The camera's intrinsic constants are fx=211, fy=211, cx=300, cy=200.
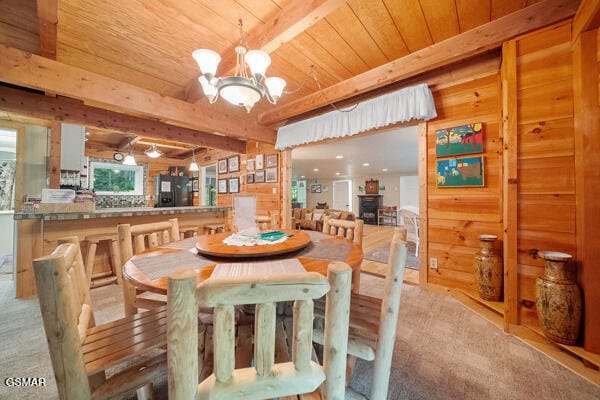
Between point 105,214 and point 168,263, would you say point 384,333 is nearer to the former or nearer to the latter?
point 168,263

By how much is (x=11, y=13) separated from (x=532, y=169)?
14.1 ft

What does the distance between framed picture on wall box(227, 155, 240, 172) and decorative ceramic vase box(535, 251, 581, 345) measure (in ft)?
16.0

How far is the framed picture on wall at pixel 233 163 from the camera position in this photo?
196 inches

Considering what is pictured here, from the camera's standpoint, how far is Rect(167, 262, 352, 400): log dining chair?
460 millimetres

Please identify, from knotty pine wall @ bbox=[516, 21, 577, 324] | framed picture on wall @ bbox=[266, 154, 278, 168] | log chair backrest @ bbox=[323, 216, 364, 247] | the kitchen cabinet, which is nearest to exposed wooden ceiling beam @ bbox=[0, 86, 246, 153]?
the kitchen cabinet

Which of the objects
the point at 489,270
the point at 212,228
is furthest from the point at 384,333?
the point at 212,228

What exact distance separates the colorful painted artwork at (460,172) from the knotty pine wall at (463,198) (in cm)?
6

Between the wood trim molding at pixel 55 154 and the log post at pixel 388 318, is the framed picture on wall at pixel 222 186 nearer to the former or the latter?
the wood trim molding at pixel 55 154

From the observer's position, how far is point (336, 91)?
8.71ft

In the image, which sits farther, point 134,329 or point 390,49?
point 390,49

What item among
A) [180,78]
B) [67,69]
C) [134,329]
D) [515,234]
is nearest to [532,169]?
[515,234]

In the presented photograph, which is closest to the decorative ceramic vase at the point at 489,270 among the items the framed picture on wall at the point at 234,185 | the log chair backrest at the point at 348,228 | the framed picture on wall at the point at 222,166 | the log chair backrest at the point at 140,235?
the log chair backrest at the point at 348,228

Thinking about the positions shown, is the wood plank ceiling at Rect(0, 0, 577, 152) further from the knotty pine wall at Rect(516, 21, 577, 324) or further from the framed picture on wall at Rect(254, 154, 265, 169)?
the framed picture on wall at Rect(254, 154, 265, 169)

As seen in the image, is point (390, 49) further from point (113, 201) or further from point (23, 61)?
point (113, 201)
